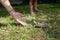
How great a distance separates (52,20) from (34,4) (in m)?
1.41

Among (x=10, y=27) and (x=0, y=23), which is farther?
(x=0, y=23)

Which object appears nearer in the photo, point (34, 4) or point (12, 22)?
point (12, 22)

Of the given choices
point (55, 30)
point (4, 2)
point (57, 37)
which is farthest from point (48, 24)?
point (4, 2)

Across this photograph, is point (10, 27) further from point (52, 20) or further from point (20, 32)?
point (52, 20)

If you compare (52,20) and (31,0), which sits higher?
(31,0)

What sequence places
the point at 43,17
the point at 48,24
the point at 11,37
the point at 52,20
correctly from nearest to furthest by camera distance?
the point at 11,37 < the point at 48,24 < the point at 52,20 < the point at 43,17

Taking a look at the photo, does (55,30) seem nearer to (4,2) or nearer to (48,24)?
(48,24)

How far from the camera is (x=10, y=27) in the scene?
565 centimetres

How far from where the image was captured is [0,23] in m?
6.22

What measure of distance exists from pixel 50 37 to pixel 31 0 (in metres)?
2.48

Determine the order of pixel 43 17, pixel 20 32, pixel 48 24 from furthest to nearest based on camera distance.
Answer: pixel 43 17, pixel 48 24, pixel 20 32

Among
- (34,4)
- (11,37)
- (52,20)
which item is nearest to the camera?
(11,37)

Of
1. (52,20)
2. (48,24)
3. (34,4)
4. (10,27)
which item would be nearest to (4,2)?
(10,27)

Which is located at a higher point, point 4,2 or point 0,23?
point 4,2
